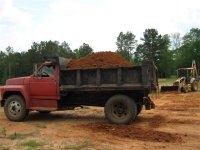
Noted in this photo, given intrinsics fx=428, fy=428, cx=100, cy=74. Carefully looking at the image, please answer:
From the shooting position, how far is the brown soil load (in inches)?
588

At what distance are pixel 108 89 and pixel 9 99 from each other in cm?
388

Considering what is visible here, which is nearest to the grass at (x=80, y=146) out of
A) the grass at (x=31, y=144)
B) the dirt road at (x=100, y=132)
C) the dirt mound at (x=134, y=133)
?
the dirt road at (x=100, y=132)

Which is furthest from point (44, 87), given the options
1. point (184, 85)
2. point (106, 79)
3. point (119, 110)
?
point (184, 85)

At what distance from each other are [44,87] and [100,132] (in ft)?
11.7

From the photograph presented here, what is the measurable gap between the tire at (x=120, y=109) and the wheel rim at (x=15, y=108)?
3406mm

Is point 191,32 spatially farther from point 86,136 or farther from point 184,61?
point 86,136

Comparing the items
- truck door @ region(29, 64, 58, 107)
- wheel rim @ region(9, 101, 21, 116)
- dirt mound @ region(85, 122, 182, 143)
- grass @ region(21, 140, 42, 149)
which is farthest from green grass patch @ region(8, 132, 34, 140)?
wheel rim @ region(9, 101, 21, 116)

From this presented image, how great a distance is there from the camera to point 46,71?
15219 mm

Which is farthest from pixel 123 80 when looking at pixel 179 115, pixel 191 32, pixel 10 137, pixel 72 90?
pixel 191 32

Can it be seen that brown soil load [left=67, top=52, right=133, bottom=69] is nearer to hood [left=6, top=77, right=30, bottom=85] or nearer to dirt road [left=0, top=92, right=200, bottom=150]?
hood [left=6, top=77, right=30, bottom=85]

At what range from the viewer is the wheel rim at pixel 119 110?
14.2 metres

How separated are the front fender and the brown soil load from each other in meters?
1.79

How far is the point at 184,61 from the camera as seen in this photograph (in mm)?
107938

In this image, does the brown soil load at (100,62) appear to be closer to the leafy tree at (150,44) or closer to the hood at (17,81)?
the hood at (17,81)
